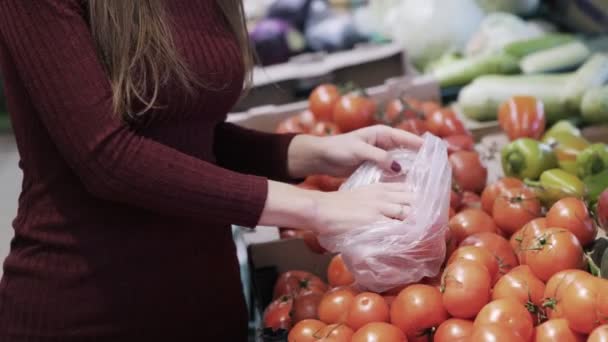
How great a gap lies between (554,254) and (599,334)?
0.94 feet

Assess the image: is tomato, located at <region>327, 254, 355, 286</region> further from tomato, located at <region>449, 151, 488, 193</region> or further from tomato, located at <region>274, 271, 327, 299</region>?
tomato, located at <region>449, 151, 488, 193</region>

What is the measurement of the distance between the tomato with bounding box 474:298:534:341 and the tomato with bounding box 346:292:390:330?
0.18m

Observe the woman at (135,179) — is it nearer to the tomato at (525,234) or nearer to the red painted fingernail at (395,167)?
the red painted fingernail at (395,167)

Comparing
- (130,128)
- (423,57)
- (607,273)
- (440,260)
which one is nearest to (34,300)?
(130,128)

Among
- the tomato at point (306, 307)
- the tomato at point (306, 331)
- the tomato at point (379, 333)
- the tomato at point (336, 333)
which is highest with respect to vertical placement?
the tomato at point (379, 333)

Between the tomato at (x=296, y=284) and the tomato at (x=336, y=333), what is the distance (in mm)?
283

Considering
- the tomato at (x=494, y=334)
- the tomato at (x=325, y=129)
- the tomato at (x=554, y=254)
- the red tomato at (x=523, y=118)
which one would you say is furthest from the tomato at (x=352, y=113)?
the tomato at (x=494, y=334)

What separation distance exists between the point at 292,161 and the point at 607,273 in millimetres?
667

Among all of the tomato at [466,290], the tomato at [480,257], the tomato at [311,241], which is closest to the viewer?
the tomato at [466,290]

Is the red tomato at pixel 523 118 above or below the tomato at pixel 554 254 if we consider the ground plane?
below

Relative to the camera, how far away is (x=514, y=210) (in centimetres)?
187

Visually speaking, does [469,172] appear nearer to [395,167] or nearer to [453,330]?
[395,167]

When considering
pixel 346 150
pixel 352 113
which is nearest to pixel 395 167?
pixel 346 150

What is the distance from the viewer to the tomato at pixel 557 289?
1381 millimetres
